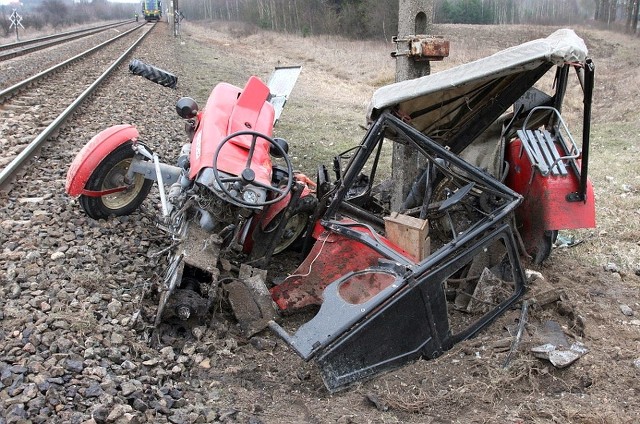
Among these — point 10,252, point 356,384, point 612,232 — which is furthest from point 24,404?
point 612,232

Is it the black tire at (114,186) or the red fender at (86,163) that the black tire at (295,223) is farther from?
the red fender at (86,163)

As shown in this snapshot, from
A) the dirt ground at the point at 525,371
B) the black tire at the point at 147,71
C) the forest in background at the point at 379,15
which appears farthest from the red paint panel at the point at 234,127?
the forest in background at the point at 379,15

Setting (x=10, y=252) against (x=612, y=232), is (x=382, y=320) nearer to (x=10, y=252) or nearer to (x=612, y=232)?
(x=10, y=252)

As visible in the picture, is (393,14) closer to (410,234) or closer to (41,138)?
(41,138)

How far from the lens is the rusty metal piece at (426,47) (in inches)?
246

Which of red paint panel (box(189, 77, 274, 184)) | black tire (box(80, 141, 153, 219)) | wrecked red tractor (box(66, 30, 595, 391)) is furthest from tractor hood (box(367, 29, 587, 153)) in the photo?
black tire (box(80, 141, 153, 219))

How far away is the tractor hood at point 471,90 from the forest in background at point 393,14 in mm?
31278

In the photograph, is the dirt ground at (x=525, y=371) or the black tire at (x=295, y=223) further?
the black tire at (x=295, y=223)

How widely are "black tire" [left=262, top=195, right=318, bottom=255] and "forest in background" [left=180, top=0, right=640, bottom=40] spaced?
32.0 meters

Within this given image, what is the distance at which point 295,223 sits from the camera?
17.2 ft

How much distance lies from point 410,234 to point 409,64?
2667 millimetres

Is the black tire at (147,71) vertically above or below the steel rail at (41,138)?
above

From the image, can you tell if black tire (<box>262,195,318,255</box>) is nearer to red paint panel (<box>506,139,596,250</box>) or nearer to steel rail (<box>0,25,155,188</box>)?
red paint panel (<box>506,139,596,250</box>)

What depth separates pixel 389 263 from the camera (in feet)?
13.4
